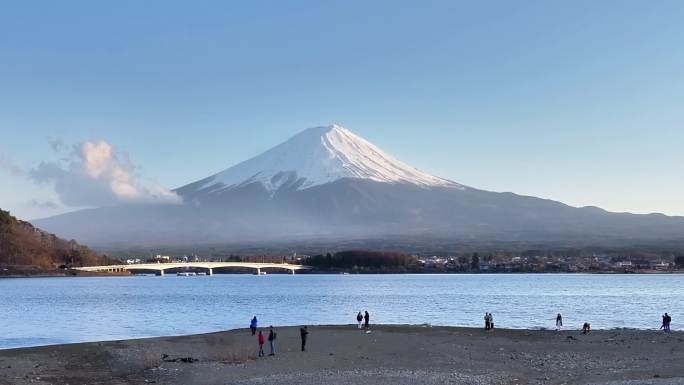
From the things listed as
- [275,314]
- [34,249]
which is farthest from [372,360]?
[34,249]

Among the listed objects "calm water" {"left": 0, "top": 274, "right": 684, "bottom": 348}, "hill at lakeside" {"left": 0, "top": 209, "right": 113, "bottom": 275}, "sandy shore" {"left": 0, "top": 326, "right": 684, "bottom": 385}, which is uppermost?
"hill at lakeside" {"left": 0, "top": 209, "right": 113, "bottom": 275}

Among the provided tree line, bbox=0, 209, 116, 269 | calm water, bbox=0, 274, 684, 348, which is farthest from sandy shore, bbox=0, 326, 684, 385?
tree line, bbox=0, 209, 116, 269

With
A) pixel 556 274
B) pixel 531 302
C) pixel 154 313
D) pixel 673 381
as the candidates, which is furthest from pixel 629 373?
pixel 556 274

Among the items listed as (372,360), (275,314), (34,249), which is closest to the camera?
(372,360)

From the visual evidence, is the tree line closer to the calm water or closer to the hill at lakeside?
the hill at lakeside

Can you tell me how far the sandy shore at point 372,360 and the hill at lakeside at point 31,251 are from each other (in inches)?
3596

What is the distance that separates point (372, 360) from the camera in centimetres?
2384

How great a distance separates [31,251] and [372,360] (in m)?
107

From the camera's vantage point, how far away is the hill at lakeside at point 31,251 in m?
116

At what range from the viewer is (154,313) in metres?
48.8

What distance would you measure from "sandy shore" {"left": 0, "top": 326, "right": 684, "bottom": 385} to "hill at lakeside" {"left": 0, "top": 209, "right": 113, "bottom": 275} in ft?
300

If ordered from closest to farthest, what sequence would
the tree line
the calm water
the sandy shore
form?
1. the sandy shore
2. the calm water
3. the tree line

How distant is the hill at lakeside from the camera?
382 ft

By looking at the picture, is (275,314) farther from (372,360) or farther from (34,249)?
(34,249)
